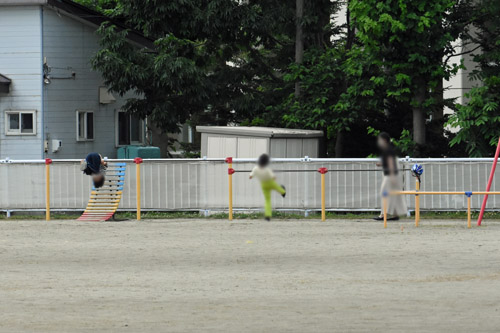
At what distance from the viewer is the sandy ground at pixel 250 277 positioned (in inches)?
1532

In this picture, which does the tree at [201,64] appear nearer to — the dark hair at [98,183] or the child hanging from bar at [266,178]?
the dark hair at [98,183]

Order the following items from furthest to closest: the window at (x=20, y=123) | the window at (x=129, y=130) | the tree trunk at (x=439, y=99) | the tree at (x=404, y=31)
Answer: the window at (x=129, y=130) < the window at (x=20, y=123) < the tree trunk at (x=439, y=99) < the tree at (x=404, y=31)

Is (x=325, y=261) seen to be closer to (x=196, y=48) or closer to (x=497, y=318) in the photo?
(x=497, y=318)

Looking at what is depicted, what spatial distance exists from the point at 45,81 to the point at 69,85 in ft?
10.5

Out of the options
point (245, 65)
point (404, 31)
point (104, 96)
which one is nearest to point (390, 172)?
point (404, 31)

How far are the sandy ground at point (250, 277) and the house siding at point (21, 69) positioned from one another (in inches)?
516

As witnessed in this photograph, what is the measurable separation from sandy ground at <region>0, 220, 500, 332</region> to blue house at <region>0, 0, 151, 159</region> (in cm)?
1371

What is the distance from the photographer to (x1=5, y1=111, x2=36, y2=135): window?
78.2 metres

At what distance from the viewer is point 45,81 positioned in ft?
251

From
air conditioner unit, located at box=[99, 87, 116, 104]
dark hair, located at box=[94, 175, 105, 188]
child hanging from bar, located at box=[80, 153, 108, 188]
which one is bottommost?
dark hair, located at box=[94, 175, 105, 188]

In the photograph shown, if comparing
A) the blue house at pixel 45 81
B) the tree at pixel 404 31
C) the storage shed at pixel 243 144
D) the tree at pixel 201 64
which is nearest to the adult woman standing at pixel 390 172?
the tree at pixel 404 31

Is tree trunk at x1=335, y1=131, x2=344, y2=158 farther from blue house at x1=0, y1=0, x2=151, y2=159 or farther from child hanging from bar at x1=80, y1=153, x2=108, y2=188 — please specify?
child hanging from bar at x1=80, y1=153, x2=108, y2=188

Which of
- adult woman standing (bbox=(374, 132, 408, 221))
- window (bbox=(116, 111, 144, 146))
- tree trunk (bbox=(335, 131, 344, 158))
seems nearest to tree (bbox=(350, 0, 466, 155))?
adult woman standing (bbox=(374, 132, 408, 221))

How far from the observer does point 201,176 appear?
6812cm
